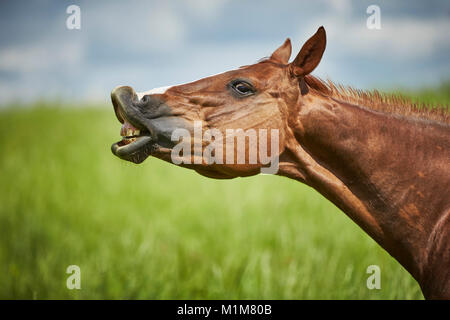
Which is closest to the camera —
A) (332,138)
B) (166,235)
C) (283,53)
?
(332,138)

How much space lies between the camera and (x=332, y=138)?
99.3 inches

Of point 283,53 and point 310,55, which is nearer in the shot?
point 310,55

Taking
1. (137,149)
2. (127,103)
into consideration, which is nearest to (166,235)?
(137,149)

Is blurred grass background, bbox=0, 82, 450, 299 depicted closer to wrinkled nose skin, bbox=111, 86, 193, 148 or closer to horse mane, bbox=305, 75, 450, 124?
horse mane, bbox=305, 75, 450, 124

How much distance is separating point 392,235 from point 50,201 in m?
7.56

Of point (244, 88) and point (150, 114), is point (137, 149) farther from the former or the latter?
point (244, 88)

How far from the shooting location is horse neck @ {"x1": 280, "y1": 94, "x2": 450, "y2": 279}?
2.47 metres

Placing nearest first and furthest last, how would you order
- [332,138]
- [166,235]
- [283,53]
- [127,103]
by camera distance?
[127,103]
[332,138]
[283,53]
[166,235]

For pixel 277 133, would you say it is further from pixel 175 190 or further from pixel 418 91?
pixel 418 91

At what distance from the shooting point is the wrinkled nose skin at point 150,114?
2412 mm

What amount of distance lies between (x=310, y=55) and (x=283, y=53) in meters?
0.30

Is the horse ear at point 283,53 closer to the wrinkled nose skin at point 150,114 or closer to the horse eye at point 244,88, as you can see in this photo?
the horse eye at point 244,88
